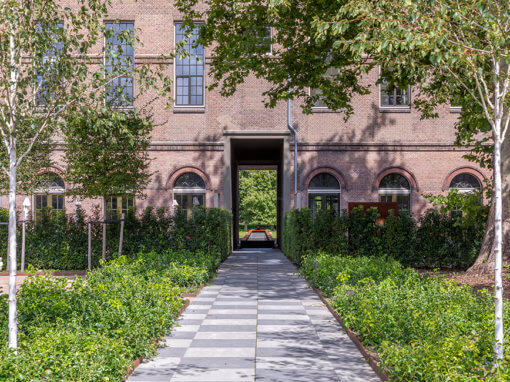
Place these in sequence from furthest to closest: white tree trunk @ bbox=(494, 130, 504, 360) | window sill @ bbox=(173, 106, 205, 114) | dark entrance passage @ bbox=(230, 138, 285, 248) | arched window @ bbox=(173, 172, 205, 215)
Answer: dark entrance passage @ bbox=(230, 138, 285, 248) < window sill @ bbox=(173, 106, 205, 114) < arched window @ bbox=(173, 172, 205, 215) < white tree trunk @ bbox=(494, 130, 504, 360)

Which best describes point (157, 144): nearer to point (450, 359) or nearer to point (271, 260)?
point (271, 260)

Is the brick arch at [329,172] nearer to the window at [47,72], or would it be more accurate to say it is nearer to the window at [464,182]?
the window at [464,182]

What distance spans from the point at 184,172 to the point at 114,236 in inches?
386

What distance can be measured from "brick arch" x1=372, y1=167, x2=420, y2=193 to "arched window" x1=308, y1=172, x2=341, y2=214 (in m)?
1.81

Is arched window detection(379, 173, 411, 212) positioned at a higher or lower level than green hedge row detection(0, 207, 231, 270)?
higher

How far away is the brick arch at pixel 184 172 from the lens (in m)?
28.2

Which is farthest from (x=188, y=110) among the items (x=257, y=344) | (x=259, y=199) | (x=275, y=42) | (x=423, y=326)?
(x=259, y=199)

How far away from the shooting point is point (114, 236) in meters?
18.9

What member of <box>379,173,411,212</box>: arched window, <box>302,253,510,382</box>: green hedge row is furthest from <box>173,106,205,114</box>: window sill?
<box>302,253,510,382</box>: green hedge row

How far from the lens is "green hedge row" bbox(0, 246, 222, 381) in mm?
5582

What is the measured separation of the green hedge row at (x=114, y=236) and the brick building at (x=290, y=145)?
8540mm

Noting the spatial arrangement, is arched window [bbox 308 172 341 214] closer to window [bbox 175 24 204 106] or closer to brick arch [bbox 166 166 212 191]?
brick arch [bbox 166 166 212 191]

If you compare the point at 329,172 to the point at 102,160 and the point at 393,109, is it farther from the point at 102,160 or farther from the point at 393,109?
the point at 102,160

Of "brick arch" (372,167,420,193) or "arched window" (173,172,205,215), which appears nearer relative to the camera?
"arched window" (173,172,205,215)
